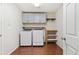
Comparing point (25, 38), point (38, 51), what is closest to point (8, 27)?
point (38, 51)

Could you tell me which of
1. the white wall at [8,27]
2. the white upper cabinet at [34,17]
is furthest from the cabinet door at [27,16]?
the white wall at [8,27]

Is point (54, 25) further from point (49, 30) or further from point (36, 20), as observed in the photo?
point (36, 20)

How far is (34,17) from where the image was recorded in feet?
19.0

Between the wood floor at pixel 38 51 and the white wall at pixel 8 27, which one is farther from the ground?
the white wall at pixel 8 27

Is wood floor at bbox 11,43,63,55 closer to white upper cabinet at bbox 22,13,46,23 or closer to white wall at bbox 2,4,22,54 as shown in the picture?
white wall at bbox 2,4,22,54

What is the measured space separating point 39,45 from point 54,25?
1550 mm

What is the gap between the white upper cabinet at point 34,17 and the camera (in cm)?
573

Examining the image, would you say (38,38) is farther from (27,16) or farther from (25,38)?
(27,16)

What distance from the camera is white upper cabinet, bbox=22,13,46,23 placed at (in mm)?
5734

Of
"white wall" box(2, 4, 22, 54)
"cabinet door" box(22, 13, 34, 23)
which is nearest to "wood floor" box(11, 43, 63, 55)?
"white wall" box(2, 4, 22, 54)

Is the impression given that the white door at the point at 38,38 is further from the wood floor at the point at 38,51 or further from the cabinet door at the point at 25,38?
the wood floor at the point at 38,51

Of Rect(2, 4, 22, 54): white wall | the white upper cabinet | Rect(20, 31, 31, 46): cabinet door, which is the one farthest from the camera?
the white upper cabinet
